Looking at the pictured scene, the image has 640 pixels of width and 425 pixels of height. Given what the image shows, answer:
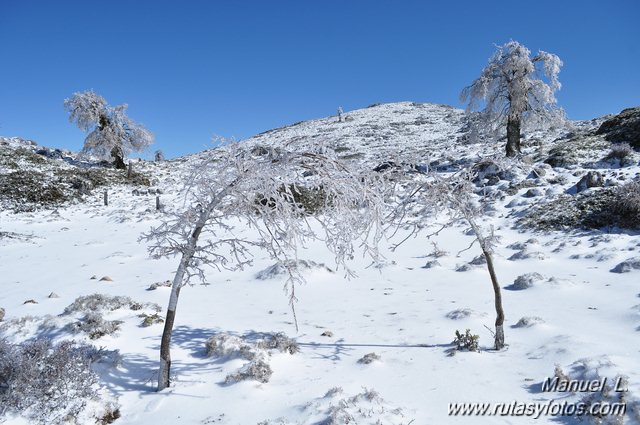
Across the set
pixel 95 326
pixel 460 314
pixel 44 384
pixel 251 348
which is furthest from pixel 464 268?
pixel 44 384

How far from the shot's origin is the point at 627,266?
1039cm

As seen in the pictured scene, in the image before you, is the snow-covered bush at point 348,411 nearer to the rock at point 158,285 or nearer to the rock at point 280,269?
the rock at point 280,269

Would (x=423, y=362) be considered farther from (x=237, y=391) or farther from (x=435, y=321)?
(x=237, y=391)

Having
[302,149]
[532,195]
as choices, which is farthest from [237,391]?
[532,195]

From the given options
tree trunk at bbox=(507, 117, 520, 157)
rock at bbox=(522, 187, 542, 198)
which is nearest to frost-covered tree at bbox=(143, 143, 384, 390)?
rock at bbox=(522, 187, 542, 198)

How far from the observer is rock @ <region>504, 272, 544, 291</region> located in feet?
33.2

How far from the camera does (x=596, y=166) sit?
1975 cm

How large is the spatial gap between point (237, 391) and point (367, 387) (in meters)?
1.98

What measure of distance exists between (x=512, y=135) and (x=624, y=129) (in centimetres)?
655

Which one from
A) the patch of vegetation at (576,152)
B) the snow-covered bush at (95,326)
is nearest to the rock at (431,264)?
the snow-covered bush at (95,326)

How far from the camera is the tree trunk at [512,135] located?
25.1 m

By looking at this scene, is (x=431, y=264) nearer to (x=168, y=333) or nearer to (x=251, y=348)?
(x=251, y=348)

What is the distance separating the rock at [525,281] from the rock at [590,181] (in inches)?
362

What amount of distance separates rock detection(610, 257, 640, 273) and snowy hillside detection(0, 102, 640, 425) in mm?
38
